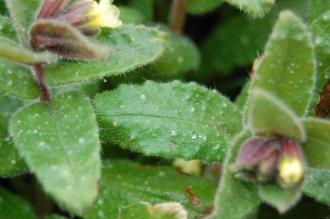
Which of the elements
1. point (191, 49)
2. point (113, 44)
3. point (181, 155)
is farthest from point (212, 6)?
point (181, 155)

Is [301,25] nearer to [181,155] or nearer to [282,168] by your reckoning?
[282,168]

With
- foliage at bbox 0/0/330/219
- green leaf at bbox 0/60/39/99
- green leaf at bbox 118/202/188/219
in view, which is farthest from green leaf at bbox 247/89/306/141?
green leaf at bbox 0/60/39/99

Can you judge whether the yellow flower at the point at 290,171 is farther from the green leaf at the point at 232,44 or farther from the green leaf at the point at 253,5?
the green leaf at the point at 232,44

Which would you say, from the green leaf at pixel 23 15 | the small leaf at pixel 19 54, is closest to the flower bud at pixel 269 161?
the small leaf at pixel 19 54

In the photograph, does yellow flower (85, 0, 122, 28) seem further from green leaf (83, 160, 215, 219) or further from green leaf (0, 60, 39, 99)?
green leaf (83, 160, 215, 219)

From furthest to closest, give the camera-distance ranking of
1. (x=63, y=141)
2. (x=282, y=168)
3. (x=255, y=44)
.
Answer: (x=255, y=44), (x=63, y=141), (x=282, y=168)

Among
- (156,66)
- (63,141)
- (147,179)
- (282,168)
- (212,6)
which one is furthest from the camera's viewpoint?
(212,6)

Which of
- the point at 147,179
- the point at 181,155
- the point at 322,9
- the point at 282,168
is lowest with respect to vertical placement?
the point at 147,179
